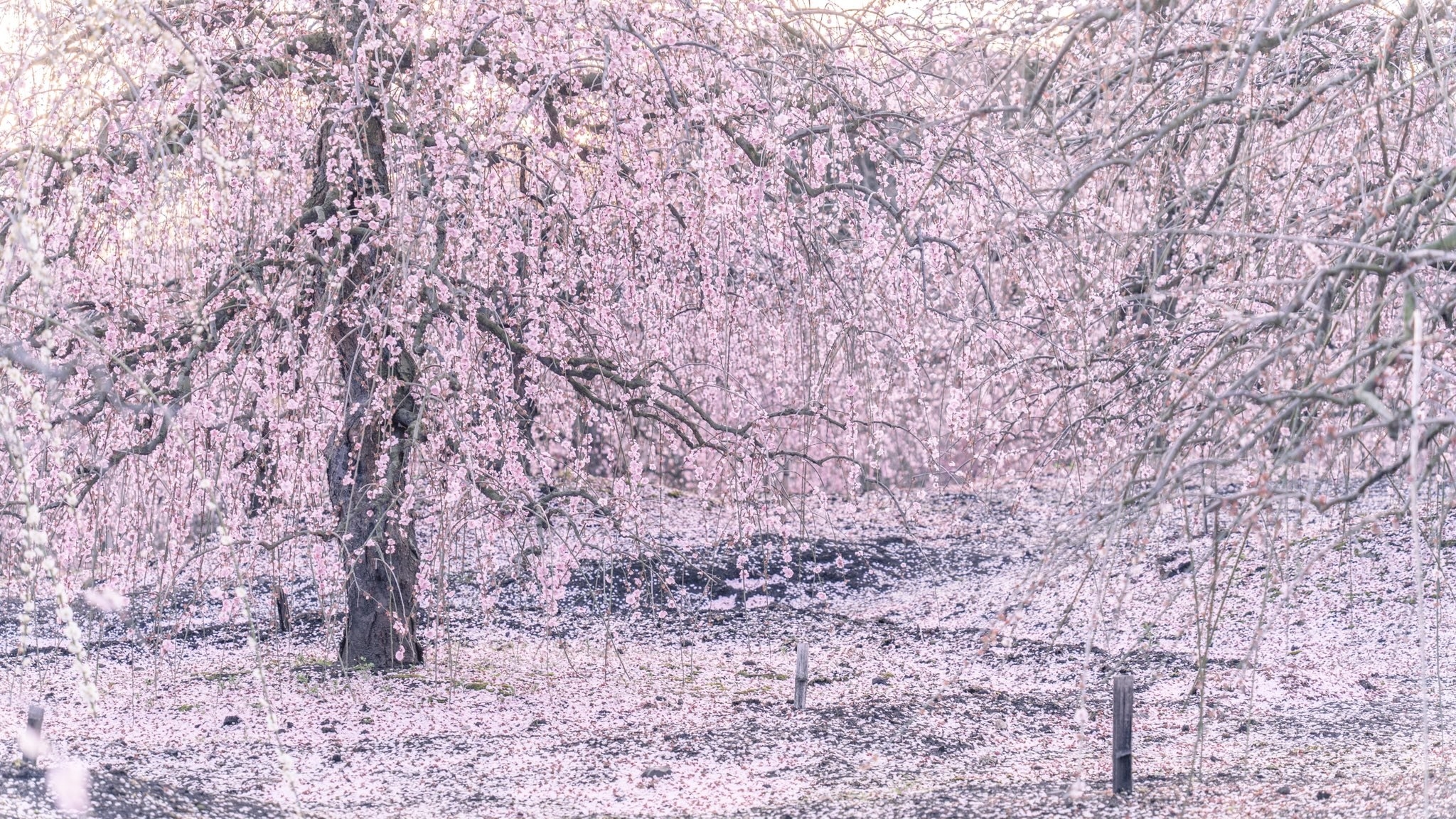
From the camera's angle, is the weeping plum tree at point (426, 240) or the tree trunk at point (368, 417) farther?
the tree trunk at point (368, 417)

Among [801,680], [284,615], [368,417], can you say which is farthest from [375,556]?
[801,680]

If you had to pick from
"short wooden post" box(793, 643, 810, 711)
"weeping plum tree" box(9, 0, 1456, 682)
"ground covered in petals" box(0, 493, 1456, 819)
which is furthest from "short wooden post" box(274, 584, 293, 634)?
"short wooden post" box(793, 643, 810, 711)

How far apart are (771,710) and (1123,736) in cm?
318

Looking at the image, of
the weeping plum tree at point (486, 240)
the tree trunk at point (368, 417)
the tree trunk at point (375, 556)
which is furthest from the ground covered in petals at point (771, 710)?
the weeping plum tree at point (486, 240)

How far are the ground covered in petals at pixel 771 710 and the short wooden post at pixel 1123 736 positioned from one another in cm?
15

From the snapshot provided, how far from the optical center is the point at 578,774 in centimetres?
744

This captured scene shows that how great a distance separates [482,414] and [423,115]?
6.24ft

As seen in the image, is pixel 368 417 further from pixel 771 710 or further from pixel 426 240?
pixel 771 710

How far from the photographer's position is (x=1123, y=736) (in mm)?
6414

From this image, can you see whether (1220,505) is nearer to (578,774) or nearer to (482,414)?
(578,774)

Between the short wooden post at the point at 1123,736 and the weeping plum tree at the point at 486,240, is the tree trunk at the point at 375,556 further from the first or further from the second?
the short wooden post at the point at 1123,736

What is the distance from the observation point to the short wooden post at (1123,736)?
639cm

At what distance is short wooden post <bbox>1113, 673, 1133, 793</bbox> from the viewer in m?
6.39

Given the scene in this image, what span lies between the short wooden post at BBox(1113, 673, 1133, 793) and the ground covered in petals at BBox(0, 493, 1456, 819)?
0.15 m
